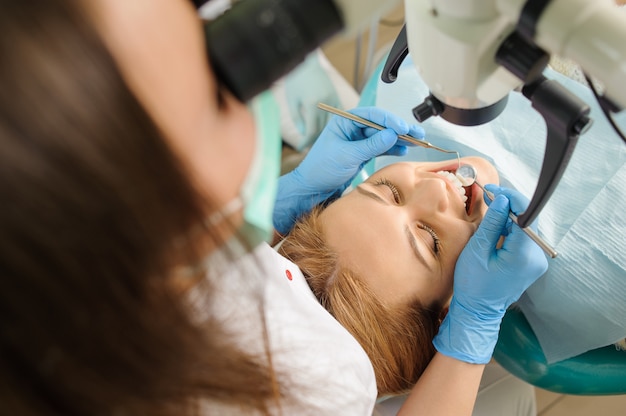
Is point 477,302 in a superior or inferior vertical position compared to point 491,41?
inferior

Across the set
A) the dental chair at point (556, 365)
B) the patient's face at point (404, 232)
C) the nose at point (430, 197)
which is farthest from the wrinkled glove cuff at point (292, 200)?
the dental chair at point (556, 365)

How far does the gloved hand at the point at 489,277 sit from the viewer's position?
109 centimetres

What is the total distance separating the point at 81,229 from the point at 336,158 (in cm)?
101

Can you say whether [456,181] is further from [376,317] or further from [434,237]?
[376,317]

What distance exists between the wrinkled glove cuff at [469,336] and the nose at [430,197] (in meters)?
0.23

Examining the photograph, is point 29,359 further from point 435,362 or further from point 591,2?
point 435,362

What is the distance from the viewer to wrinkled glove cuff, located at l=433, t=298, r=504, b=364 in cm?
114

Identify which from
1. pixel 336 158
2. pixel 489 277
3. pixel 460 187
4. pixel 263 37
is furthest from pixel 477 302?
pixel 263 37

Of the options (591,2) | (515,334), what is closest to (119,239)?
(591,2)

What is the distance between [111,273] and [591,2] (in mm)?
515

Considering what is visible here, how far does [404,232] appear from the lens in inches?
46.4

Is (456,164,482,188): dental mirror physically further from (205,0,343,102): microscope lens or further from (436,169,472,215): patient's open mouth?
(205,0,343,102): microscope lens

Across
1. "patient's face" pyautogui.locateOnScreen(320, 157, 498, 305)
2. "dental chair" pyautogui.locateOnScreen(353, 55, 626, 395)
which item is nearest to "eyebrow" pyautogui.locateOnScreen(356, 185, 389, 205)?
"patient's face" pyautogui.locateOnScreen(320, 157, 498, 305)

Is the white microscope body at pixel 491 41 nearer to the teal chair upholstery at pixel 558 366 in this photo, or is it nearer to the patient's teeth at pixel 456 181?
the patient's teeth at pixel 456 181
